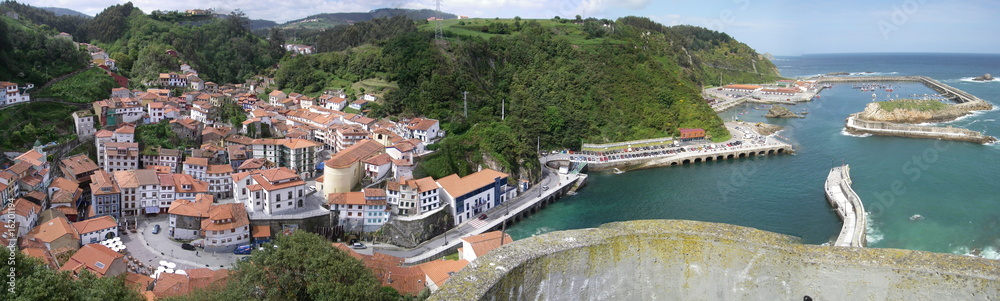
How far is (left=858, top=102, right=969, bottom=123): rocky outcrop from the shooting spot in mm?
48469

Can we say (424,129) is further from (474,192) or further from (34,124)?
(34,124)

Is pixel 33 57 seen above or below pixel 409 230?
above

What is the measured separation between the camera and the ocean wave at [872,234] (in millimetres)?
21969

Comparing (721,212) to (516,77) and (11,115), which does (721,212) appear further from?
(11,115)

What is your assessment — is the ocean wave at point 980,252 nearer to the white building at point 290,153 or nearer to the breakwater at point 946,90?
the white building at point 290,153

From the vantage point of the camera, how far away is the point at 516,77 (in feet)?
157

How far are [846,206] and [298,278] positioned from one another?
22.4 meters

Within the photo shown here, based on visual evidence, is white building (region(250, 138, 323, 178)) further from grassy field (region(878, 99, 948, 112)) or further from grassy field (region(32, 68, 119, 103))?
grassy field (region(878, 99, 948, 112))

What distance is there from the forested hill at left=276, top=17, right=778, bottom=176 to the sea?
16.0 ft

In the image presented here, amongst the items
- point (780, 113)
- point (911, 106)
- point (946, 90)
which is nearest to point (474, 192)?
point (780, 113)

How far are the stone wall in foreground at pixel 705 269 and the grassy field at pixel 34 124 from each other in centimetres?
2830

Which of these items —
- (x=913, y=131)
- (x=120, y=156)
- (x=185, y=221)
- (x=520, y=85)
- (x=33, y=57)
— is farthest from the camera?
(x=520, y=85)

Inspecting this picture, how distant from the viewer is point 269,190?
76.9ft

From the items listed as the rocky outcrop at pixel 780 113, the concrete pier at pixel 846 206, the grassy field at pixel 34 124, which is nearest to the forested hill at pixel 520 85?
the rocky outcrop at pixel 780 113
